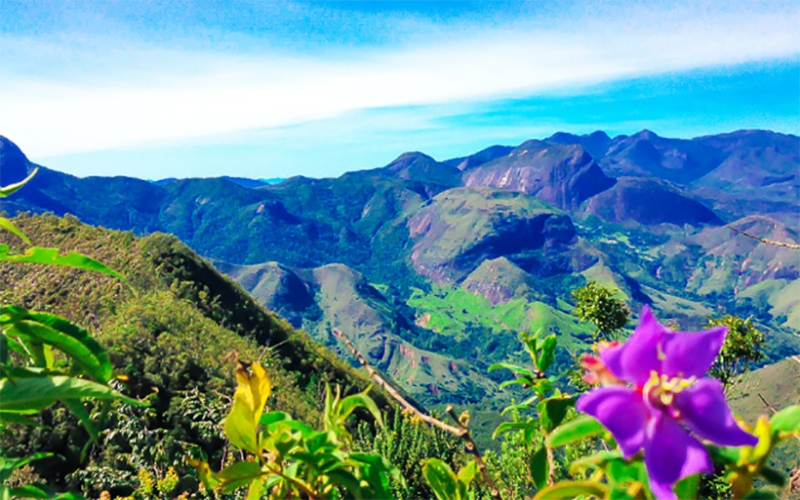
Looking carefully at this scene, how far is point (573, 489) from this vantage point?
2.76 ft

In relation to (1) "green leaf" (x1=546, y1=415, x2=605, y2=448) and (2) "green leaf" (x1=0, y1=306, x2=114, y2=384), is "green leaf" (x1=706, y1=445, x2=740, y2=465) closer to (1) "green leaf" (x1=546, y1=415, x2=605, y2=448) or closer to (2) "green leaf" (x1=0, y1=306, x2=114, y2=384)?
(1) "green leaf" (x1=546, y1=415, x2=605, y2=448)

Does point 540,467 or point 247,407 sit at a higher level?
point 247,407

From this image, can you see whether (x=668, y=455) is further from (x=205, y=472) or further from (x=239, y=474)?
(x=205, y=472)

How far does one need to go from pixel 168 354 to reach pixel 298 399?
7155 millimetres

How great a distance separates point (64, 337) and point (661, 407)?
1.09m

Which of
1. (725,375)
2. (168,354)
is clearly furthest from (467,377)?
(725,375)

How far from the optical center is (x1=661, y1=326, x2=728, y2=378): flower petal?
836 mm

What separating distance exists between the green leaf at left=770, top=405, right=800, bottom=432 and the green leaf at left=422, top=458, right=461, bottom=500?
→ 699mm

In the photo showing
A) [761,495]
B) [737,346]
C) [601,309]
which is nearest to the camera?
[761,495]

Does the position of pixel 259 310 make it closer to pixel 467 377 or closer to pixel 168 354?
pixel 168 354

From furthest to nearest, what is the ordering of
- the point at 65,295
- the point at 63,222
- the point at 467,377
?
the point at 467,377 → the point at 63,222 → the point at 65,295

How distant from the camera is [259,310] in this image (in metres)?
58.4

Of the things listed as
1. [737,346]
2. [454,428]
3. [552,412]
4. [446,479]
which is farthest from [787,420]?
[737,346]

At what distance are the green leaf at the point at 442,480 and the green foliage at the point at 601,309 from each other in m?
13.2
